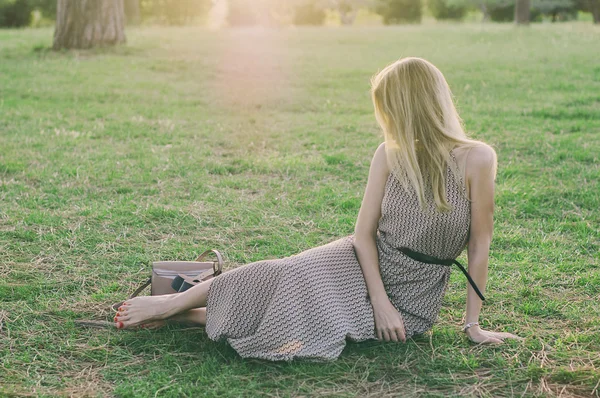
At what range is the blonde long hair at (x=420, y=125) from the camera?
3.59 metres

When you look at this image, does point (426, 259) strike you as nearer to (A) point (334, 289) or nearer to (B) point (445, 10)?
(A) point (334, 289)

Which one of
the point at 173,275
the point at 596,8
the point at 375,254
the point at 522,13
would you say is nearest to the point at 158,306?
the point at 173,275

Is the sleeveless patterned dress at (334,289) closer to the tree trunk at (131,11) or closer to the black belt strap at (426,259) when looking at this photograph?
the black belt strap at (426,259)

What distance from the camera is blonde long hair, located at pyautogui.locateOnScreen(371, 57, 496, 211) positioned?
11.8ft

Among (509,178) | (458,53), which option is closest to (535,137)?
(509,178)

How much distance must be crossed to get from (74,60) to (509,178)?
984 centimetres

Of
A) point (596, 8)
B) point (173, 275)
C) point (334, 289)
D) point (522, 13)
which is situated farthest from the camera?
point (596, 8)

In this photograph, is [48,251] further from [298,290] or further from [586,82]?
[586,82]

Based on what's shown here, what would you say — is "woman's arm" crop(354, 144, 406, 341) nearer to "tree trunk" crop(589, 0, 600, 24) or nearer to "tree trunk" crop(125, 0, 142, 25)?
"tree trunk" crop(125, 0, 142, 25)

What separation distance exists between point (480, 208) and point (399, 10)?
36.9m

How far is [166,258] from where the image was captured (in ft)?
16.5

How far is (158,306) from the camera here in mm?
3799

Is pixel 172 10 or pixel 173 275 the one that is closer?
pixel 173 275

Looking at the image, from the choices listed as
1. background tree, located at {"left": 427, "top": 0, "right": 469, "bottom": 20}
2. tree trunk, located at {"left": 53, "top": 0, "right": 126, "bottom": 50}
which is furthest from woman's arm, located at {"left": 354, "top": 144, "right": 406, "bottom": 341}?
background tree, located at {"left": 427, "top": 0, "right": 469, "bottom": 20}
